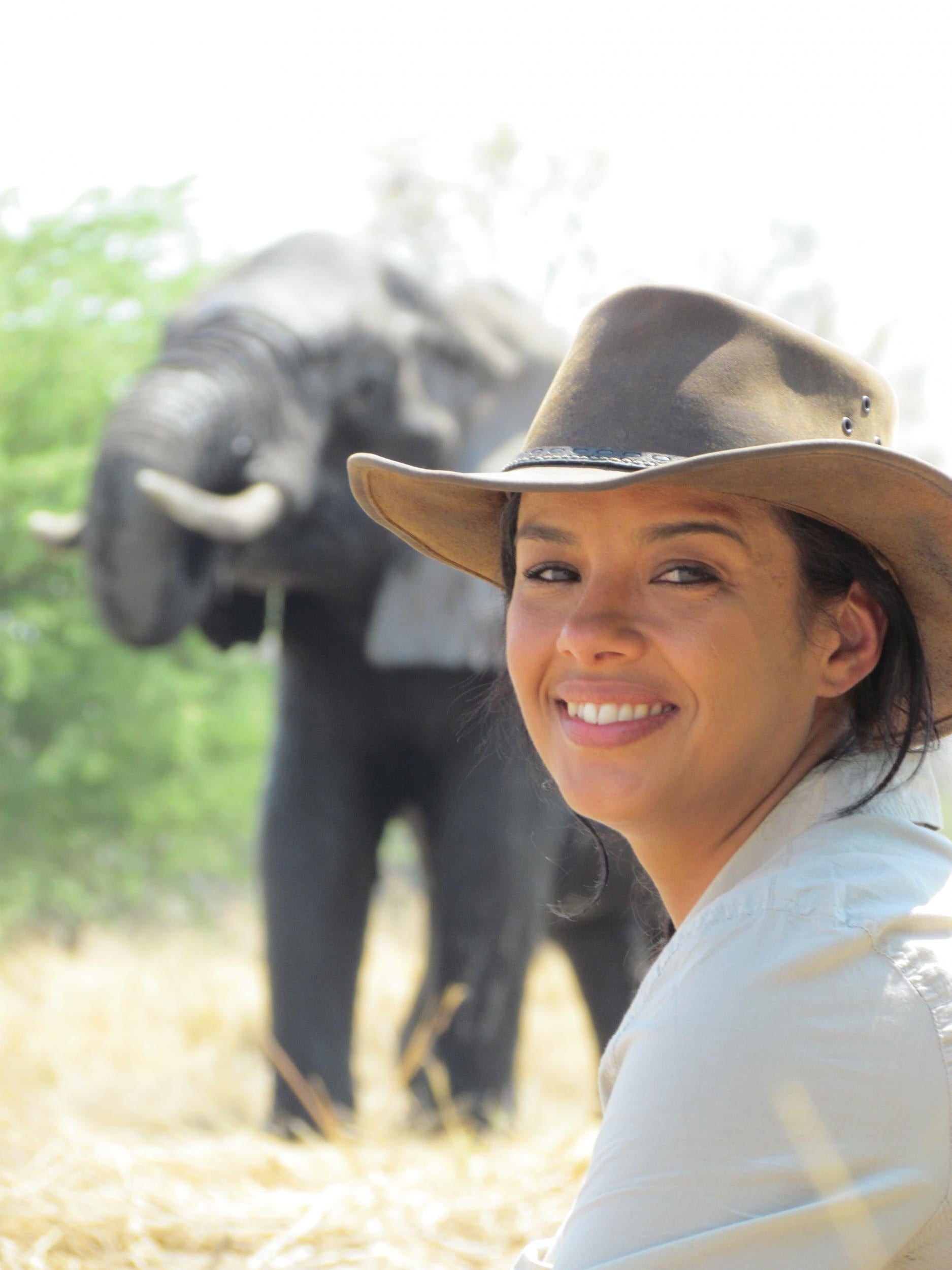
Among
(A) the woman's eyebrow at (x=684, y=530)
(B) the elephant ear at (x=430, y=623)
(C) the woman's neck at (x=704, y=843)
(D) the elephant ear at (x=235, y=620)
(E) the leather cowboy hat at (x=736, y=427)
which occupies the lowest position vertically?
(D) the elephant ear at (x=235, y=620)

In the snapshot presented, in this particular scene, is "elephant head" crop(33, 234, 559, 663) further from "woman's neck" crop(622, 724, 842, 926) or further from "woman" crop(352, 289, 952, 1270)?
"woman's neck" crop(622, 724, 842, 926)

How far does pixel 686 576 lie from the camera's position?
5.20 ft

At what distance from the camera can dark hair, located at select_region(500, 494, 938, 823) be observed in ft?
5.36

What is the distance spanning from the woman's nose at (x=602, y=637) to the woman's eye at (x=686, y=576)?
0.05 meters

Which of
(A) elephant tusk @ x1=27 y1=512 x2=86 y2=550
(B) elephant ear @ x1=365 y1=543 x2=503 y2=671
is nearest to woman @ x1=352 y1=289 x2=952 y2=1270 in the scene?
(B) elephant ear @ x1=365 y1=543 x2=503 y2=671

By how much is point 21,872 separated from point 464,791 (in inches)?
171

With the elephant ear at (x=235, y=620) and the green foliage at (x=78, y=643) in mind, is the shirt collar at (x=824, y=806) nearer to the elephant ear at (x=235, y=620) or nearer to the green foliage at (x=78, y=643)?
the elephant ear at (x=235, y=620)

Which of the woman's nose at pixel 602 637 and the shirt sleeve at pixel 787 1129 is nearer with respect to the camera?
the shirt sleeve at pixel 787 1129

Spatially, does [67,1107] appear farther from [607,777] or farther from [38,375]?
[607,777]

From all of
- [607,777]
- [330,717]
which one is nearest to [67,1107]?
[330,717]

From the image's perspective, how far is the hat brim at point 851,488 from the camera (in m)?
1.47

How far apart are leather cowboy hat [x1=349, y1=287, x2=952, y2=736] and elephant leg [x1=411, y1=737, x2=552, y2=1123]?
9.73 feet

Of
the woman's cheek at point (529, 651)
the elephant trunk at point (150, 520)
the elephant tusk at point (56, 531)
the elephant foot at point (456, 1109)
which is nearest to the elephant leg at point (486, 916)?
the elephant foot at point (456, 1109)

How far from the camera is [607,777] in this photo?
162 cm
